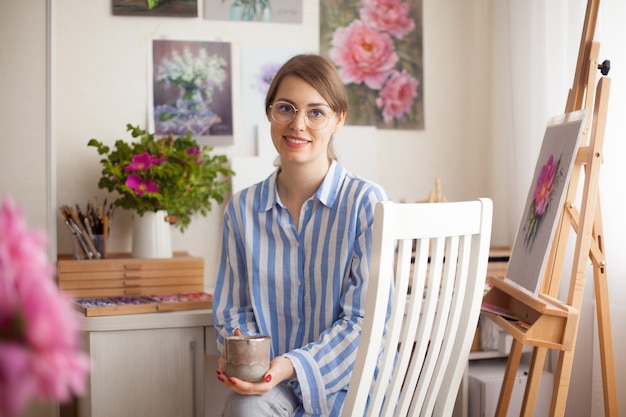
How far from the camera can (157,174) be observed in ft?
7.34

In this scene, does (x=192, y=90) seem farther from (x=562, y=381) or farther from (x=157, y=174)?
(x=562, y=381)

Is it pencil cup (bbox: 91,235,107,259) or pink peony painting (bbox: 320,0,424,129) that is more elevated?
pink peony painting (bbox: 320,0,424,129)

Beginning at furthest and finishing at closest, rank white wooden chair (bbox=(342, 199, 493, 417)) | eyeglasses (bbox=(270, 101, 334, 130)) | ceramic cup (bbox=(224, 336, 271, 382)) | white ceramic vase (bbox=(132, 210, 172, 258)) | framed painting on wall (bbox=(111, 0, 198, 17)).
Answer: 1. framed painting on wall (bbox=(111, 0, 198, 17))
2. white ceramic vase (bbox=(132, 210, 172, 258))
3. eyeglasses (bbox=(270, 101, 334, 130))
4. ceramic cup (bbox=(224, 336, 271, 382))
5. white wooden chair (bbox=(342, 199, 493, 417))

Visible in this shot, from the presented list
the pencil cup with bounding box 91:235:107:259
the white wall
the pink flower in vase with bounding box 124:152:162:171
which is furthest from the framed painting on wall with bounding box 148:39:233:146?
the pencil cup with bounding box 91:235:107:259

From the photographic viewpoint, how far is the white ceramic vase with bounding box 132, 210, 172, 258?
2287mm

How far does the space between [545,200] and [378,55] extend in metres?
1.07

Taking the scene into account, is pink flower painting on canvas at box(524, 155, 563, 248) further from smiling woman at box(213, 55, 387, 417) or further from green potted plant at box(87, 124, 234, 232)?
green potted plant at box(87, 124, 234, 232)

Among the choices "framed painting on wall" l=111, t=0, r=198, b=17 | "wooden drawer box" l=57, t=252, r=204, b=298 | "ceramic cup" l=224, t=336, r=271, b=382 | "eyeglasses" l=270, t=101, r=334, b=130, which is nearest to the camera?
"ceramic cup" l=224, t=336, r=271, b=382

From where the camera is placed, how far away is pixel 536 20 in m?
2.53

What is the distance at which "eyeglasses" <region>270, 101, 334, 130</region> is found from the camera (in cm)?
180

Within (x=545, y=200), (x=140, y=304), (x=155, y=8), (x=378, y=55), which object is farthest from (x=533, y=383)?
(x=155, y=8)

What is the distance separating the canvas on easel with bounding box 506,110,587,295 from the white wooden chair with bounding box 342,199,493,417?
0.40 m

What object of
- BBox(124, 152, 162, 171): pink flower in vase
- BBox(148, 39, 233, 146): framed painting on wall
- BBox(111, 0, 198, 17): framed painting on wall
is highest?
Result: BBox(111, 0, 198, 17): framed painting on wall

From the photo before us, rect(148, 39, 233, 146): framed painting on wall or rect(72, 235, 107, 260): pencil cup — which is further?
rect(148, 39, 233, 146): framed painting on wall
